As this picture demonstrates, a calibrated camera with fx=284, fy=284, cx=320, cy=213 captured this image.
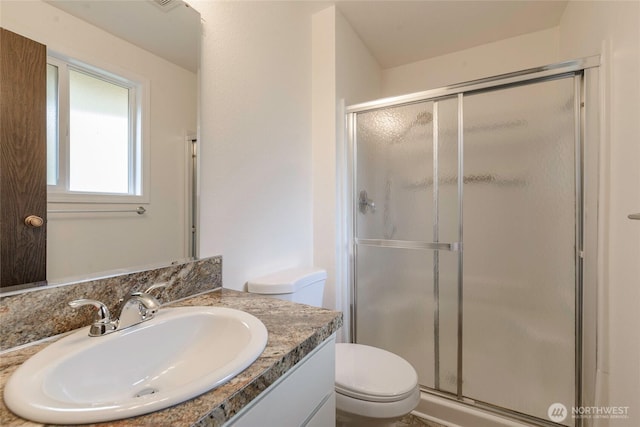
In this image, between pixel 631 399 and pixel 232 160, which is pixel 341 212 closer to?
pixel 232 160

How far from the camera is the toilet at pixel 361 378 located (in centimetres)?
106

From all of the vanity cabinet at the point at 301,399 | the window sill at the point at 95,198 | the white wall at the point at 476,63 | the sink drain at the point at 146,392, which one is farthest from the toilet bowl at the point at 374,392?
the white wall at the point at 476,63

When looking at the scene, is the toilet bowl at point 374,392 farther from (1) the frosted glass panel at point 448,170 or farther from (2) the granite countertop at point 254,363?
(1) the frosted glass panel at point 448,170

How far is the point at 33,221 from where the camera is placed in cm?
69

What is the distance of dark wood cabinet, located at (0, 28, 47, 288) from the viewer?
25.4 inches

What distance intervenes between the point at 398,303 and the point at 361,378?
0.79 meters

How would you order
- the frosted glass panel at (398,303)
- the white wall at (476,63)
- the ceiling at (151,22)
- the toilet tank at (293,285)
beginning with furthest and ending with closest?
the white wall at (476,63), the frosted glass panel at (398,303), the toilet tank at (293,285), the ceiling at (151,22)

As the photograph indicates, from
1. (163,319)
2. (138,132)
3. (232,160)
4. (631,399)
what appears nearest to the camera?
(163,319)

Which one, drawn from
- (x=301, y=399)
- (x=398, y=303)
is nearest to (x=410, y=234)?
(x=398, y=303)

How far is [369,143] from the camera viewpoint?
73.4 inches

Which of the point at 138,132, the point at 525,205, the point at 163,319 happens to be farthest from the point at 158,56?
the point at 525,205

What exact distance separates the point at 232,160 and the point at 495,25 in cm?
205

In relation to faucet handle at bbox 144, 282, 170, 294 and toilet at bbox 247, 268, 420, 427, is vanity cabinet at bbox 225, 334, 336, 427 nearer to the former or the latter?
toilet at bbox 247, 268, 420, 427

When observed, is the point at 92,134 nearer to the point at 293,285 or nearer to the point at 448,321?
the point at 293,285
